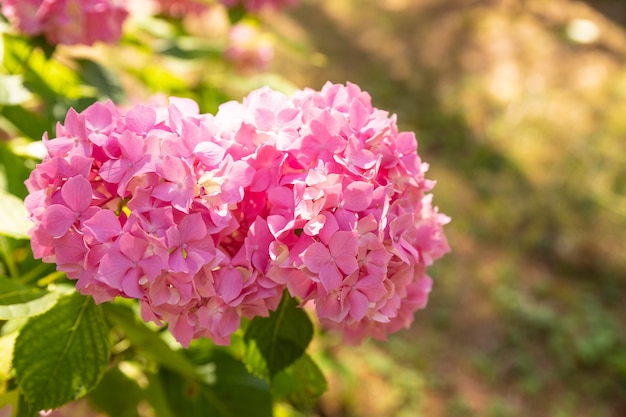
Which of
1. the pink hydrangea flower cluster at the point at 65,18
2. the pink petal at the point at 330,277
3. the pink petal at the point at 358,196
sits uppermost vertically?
the pink petal at the point at 358,196

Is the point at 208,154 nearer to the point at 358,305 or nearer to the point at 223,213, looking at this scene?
the point at 223,213

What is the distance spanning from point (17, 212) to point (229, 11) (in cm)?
105

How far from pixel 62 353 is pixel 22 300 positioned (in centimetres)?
8

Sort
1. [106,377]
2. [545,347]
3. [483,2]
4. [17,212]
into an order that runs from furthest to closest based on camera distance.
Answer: [483,2], [545,347], [106,377], [17,212]

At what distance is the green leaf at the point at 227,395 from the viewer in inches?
43.3

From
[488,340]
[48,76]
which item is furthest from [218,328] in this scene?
[488,340]

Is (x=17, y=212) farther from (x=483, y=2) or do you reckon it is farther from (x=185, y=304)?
(x=483, y=2)

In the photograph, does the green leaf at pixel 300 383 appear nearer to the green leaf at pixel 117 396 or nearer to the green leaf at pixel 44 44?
the green leaf at pixel 117 396

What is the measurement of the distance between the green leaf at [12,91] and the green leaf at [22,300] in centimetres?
36

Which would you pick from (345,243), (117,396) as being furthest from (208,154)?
(117,396)

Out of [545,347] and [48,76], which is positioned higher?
[48,76]

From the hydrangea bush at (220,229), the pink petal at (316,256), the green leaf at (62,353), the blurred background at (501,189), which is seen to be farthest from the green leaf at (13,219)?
the blurred background at (501,189)

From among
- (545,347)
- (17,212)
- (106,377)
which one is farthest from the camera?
(545,347)

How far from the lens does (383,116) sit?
771 mm
